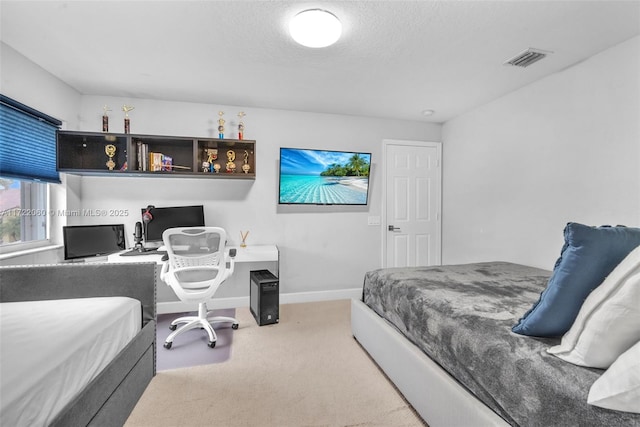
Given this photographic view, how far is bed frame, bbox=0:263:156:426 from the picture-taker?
137 cm

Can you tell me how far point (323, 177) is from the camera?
3.72 metres

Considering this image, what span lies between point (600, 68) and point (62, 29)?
3.91 metres

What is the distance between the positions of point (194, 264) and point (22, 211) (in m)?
1.51

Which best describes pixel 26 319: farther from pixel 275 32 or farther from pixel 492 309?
pixel 492 309

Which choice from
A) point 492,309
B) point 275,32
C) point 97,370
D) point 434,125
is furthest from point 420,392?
point 434,125

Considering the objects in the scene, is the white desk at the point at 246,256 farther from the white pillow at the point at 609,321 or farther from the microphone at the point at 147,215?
the white pillow at the point at 609,321

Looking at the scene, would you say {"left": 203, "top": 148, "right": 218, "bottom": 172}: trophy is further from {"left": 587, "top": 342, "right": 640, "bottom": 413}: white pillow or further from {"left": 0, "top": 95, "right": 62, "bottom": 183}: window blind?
{"left": 587, "top": 342, "right": 640, "bottom": 413}: white pillow

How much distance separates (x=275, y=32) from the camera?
A: 2031 millimetres

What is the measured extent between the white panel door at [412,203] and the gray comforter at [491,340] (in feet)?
5.00

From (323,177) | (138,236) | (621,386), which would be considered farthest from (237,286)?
(621,386)

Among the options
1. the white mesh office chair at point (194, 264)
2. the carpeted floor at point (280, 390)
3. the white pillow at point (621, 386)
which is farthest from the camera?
the white mesh office chair at point (194, 264)

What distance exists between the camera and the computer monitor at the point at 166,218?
312 cm

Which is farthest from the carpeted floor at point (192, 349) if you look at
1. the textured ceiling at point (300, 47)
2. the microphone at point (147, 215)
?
the textured ceiling at point (300, 47)

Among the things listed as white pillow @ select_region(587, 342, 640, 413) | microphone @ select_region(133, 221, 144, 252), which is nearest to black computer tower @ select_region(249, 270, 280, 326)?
microphone @ select_region(133, 221, 144, 252)
